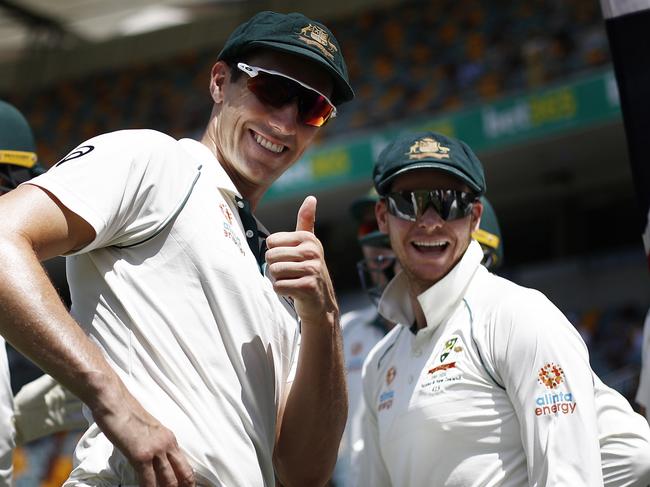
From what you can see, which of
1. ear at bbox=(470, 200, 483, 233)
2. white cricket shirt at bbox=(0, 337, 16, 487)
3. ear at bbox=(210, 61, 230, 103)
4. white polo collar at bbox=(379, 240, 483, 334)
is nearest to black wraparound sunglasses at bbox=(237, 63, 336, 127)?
ear at bbox=(210, 61, 230, 103)

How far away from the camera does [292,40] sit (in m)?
2.31

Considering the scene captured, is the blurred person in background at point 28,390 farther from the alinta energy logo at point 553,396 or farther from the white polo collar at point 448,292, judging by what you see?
the alinta energy logo at point 553,396

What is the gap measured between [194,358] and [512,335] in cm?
107

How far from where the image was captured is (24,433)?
3885 millimetres

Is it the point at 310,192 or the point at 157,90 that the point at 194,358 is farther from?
the point at 157,90

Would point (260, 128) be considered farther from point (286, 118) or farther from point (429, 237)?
point (429, 237)

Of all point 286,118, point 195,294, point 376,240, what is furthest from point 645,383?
point 195,294

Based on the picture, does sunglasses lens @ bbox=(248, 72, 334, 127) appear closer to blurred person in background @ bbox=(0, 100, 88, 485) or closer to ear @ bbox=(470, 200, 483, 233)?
ear @ bbox=(470, 200, 483, 233)

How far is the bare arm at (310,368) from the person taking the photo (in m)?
2.00

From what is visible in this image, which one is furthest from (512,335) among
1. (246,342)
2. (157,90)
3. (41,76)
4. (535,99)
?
(41,76)

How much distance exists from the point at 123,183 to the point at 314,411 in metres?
0.76

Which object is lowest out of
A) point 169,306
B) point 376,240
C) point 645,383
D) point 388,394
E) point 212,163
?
point 645,383

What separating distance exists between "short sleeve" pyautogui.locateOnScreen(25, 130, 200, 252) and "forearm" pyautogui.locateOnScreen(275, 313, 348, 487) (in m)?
0.43

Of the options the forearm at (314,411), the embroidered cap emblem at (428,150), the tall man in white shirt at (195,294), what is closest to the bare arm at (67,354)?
the tall man in white shirt at (195,294)
